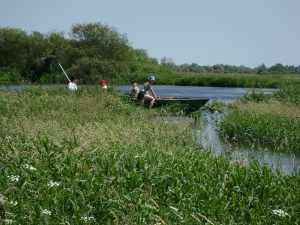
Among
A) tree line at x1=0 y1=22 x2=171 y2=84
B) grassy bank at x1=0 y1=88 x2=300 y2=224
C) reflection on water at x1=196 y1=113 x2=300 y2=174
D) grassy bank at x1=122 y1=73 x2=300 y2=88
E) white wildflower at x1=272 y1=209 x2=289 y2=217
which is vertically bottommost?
grassy bank at x1=122 y1=73 x2=300 y2=88

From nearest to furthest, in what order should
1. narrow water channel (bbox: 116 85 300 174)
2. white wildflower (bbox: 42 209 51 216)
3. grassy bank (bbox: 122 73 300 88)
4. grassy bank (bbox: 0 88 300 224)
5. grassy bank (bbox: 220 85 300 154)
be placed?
white wildflower (bbox: 42 209 51 216) → grassy bank (bbox: 0 88 300 224) → narrow water channel (bbox: 116 85 300 174) → grassy bank (bbox: 220 85 300 154) → grassy bank (bbox: 122 73 300 88)

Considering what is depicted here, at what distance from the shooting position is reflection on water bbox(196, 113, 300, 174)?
9.07 meters

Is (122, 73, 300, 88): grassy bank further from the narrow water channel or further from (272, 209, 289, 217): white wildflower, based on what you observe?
(272, 209, 289, 217): white wildflower

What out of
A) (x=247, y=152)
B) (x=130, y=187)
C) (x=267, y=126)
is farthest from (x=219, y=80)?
(x=130, y=187)

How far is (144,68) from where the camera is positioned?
70312 mm

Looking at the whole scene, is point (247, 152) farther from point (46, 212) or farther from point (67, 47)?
point (67, 47)

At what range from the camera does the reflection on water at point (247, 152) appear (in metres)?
9.07

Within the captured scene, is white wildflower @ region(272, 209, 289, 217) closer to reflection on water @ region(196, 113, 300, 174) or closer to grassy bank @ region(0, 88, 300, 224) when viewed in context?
grassy bank @ region(0, 88, 300, 224)

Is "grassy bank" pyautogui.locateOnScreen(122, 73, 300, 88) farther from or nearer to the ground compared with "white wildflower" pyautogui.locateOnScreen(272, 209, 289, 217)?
nearer to the ground

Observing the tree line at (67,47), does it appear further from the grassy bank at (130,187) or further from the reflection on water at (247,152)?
the grassy bank at (130,187)

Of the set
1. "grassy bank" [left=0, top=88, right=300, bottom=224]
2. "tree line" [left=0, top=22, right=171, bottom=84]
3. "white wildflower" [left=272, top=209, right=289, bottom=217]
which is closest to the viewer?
"grassy bank" [left=0, top=88, right=300, bottom=224]

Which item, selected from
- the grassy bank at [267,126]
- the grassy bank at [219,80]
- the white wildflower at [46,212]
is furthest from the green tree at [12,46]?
the white wildflower at [46,212]

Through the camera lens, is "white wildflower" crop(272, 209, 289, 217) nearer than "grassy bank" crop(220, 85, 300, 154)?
Yes

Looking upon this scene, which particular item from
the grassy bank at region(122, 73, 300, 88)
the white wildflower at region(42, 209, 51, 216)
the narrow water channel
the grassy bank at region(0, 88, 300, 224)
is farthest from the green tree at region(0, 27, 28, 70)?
the white wildflower at region(42, 209, 51, 216)
